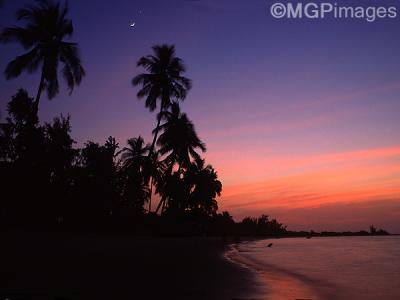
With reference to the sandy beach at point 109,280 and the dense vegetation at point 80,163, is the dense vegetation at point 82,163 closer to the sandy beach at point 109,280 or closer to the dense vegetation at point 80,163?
the dense vegetation at point 80,163

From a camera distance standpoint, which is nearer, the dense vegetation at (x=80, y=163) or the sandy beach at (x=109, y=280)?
the sandy beach at (x=109, y=280)

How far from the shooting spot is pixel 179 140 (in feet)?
130

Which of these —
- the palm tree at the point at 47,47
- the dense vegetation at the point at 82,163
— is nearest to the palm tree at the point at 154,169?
the dense vegetation at the point at 82,163

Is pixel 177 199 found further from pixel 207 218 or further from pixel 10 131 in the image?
pixel 10 131

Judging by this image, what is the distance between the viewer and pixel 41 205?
27297 millimetres

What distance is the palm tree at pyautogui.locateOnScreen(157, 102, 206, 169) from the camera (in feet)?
129

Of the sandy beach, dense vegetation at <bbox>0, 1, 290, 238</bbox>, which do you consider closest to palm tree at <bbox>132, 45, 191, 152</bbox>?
dense vegetation at <bbox>0, 1, 290, 238</bbox>

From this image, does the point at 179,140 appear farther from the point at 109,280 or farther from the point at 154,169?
the point at 109,280

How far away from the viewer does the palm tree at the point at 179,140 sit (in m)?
39.3

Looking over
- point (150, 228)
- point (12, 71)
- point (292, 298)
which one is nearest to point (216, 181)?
point (150, 228)

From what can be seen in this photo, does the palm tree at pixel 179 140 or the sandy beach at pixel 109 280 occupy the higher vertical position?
the palm tree at pixel 179 140

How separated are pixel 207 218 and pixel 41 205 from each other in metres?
25.5

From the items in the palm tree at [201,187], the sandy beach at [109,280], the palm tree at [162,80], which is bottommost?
the sandy beach at [109,280]

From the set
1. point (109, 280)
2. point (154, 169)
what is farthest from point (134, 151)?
point (109, 280)
